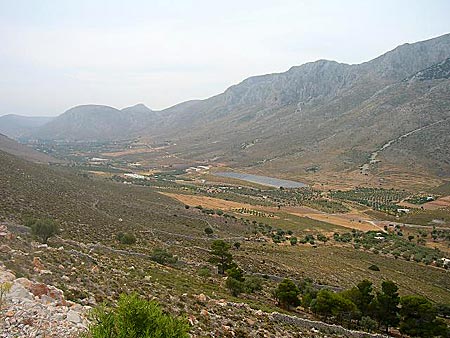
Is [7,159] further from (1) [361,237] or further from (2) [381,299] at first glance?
(1) [361,237]

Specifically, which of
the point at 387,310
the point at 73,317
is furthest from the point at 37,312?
the point at 387,310

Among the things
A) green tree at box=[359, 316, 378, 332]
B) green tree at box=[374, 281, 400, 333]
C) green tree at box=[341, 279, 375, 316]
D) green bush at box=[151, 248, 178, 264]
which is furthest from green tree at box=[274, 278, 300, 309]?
green bush at box=[151, 248, 178, 264]

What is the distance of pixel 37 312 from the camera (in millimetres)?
11633

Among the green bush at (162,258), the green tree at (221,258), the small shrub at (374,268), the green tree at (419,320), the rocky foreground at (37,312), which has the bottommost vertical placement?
the small shrub at (374,268)

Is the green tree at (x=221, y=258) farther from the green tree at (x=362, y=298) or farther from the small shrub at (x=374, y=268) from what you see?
the small shrub at (x=374, y=268)

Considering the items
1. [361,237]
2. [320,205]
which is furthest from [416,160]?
[361,237]

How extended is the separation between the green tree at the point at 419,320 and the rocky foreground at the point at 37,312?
874 inches

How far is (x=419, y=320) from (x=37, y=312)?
80.0 feet

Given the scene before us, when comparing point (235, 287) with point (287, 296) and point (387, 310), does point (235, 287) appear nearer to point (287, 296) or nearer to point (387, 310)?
point (287, 296)

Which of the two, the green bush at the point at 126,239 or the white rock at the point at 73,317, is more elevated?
the white rock at the point at 73,317

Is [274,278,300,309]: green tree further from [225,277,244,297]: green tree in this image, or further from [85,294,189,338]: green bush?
[85,294,189,338]: green bush

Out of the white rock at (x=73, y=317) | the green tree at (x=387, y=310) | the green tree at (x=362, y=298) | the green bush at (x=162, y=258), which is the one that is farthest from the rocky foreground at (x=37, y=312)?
the green tree at (x=387, y=310)

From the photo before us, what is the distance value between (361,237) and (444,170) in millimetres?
83936

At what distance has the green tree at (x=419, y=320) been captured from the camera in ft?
85.0
